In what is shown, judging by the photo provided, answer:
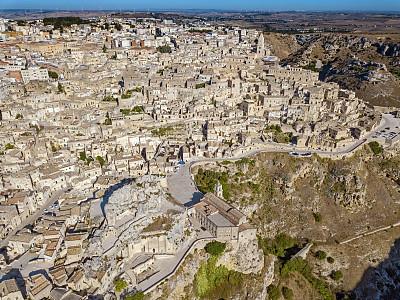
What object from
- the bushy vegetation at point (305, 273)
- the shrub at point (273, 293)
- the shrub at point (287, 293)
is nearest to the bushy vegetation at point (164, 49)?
the bushy vegetation at point (305, 273)

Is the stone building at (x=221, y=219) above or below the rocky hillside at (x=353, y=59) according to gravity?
below

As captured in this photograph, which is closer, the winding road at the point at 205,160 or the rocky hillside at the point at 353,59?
the winding road at the point at 205,160

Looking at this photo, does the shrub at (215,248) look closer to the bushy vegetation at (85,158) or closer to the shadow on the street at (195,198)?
the shadow on the street at (195,198)

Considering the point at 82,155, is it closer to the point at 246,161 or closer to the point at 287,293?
the point at 246,161

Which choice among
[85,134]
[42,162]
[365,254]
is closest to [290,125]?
[365,254]

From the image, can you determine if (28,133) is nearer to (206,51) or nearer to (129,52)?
(129,52)

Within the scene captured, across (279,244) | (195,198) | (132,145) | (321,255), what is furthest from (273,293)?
(132,145)
